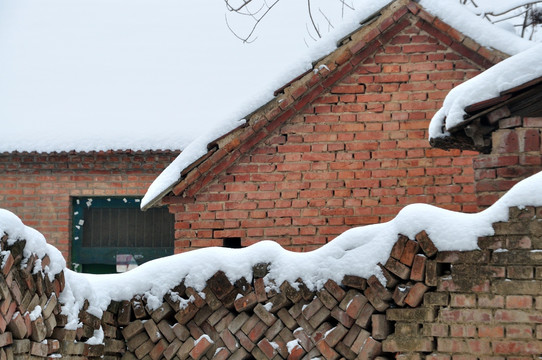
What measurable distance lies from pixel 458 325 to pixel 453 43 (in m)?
3.49

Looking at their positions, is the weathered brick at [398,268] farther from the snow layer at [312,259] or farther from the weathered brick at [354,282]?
the weathered brick at [354,282]

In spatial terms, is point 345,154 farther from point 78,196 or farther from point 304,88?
point 78,196

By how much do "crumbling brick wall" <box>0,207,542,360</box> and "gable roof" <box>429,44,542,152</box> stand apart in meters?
1.21

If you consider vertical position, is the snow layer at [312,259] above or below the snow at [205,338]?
above

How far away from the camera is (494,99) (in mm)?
5008

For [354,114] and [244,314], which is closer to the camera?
[244,314]

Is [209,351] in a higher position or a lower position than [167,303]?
lower

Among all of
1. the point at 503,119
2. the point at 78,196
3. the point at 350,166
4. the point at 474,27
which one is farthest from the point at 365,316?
the point at 78,196

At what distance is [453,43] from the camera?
22.6ft

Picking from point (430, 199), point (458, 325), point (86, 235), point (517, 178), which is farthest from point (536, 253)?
point (86, 235)

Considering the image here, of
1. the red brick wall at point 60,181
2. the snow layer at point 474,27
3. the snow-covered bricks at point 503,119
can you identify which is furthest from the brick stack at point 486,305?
the red brick wall at point 60,181

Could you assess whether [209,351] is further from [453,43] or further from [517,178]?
[453,43]

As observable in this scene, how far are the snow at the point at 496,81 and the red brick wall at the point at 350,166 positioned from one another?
4.99ft

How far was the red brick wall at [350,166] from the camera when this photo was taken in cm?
671
